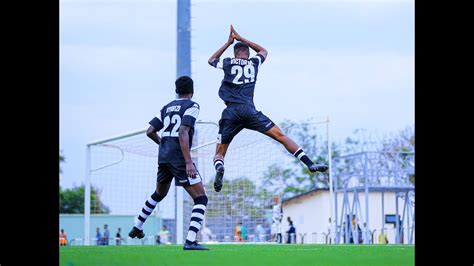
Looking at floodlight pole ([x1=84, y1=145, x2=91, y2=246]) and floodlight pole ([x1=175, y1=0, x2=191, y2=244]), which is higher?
Answer: floodlight pole ([x1=175, y1=0, x2=191, y2=244])

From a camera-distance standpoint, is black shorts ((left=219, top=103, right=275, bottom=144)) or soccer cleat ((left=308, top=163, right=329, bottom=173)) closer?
soccer cleat ((left=308, top=163, right=329, bottom=173))

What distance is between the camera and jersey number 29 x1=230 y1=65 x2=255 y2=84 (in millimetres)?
16141

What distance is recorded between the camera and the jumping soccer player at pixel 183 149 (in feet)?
47.4

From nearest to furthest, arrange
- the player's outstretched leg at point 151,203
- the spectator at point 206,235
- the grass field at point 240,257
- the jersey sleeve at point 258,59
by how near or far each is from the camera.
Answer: the grass field at point 240,257 → the player's outstretched leg at point 151,203 → the jersey sleeve at point 258,59 → the spectator at point 206,235

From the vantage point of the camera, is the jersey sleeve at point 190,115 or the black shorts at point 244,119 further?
the black shorts at point 244,119

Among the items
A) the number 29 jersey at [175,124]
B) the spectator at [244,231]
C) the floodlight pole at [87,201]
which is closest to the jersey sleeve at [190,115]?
the number 29 jersey at [175,124]

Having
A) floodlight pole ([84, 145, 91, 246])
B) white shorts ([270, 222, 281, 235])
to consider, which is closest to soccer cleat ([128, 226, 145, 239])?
floodlight pole ([84, 145, 91, 246])

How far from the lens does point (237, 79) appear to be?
16.1 meters

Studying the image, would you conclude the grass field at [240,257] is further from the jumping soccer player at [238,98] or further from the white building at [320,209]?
the white building at [320,209]

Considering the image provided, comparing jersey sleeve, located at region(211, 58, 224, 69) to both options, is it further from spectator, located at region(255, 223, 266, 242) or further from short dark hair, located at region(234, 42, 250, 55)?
spectator, located at region(255, 223, 266, 242)

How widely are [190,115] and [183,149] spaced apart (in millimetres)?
535

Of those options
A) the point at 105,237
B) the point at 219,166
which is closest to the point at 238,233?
the point at 105,237
